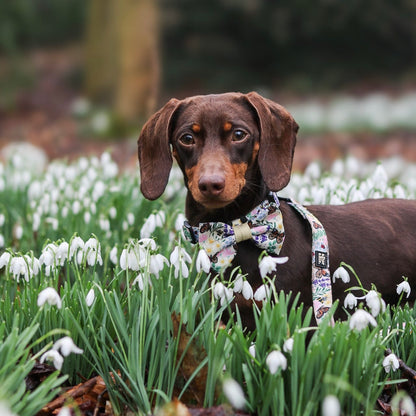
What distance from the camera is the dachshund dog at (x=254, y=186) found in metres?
2.70

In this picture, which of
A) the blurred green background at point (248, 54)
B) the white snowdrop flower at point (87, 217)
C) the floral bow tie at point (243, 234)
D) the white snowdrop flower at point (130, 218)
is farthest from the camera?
the blurred green background at point (248, 54)

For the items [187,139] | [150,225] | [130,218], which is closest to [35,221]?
[130,218]

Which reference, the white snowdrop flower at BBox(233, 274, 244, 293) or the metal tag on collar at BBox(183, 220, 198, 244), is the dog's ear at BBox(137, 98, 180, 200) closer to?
the metal tag on collar at BBox(183, 220, 198, 244)

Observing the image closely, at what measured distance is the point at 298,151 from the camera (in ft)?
37.2

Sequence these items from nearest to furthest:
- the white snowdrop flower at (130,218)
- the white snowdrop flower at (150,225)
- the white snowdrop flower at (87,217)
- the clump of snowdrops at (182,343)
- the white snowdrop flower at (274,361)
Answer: the white snowdrop flower at (274,361) < the clump of snowdrops at (182,343) < the white snowdrop flower at (150,225) < the white snowdrop flower at (87,217) < the white snowdrop flower at (130,218)

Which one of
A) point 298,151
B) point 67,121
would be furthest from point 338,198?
point 67,121

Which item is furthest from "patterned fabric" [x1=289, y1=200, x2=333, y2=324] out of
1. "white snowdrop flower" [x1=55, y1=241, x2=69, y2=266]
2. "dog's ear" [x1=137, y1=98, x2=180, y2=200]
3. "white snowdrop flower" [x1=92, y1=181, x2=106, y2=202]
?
"white snowdrop flower" [x1=92, y1=181, x2=106, y2=202]

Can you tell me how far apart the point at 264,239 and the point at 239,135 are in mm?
449

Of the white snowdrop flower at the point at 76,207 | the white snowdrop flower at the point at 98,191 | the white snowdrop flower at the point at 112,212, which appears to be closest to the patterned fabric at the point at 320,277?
the white snowdrop flower at the point at 112,212

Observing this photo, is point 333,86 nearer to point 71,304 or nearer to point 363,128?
point 363,128

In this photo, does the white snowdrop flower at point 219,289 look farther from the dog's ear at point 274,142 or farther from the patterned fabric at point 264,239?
the dog's ear at point 274,142

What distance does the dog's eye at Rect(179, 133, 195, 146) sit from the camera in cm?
279

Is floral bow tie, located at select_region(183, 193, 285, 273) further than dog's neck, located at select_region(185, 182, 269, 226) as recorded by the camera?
No

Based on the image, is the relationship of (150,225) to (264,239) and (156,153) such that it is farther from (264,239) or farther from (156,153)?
(264,239)
